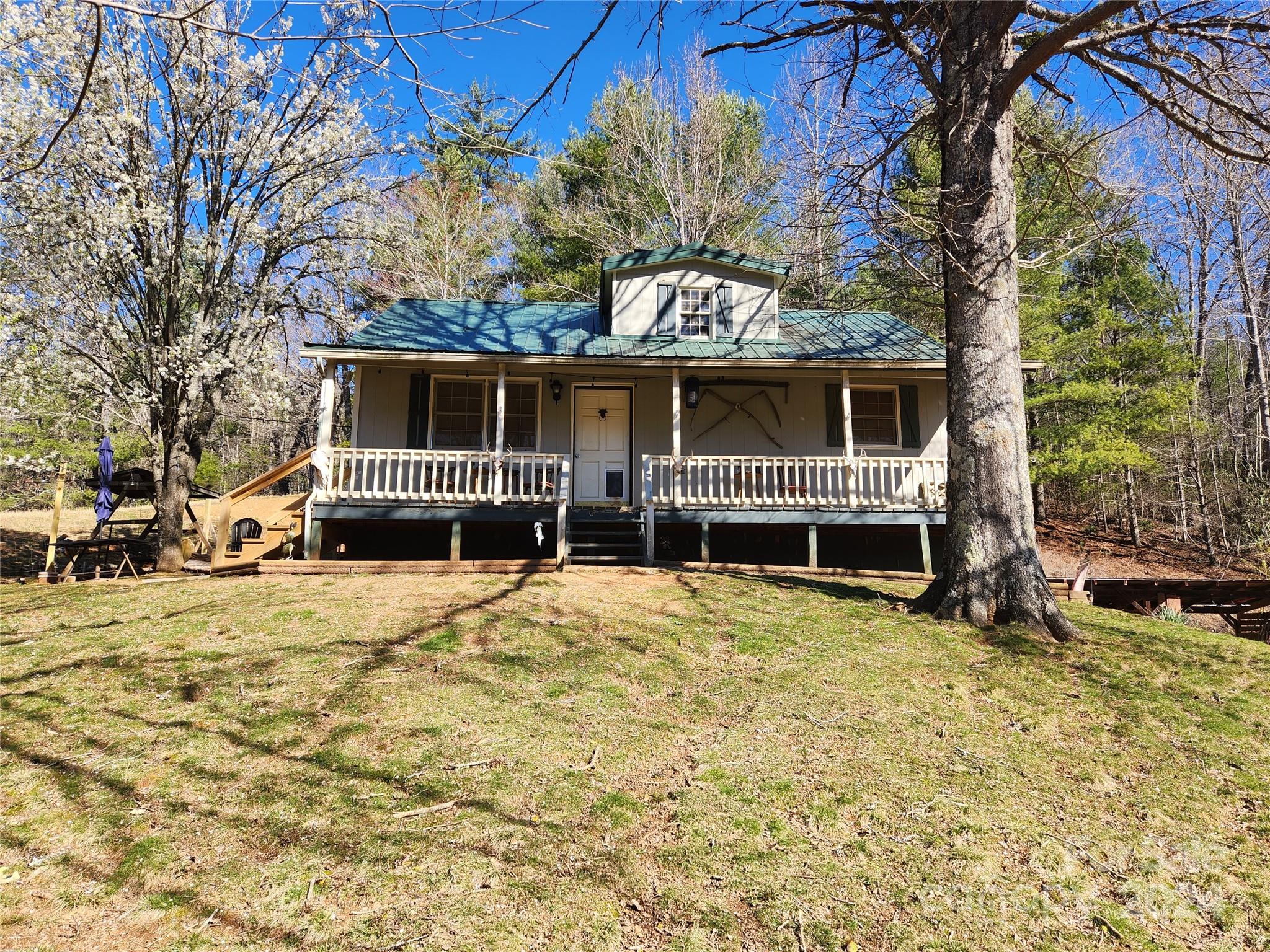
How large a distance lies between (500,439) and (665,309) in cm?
456

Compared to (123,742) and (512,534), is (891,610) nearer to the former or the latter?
(123,742)

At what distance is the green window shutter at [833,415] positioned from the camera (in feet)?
42.0

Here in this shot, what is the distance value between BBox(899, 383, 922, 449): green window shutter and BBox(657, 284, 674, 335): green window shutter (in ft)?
15.1

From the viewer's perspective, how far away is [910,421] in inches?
506

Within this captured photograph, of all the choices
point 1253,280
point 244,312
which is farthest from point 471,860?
point 1253,280

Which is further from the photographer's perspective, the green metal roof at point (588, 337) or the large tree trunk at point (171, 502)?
the green metal roof at point (588, 337)

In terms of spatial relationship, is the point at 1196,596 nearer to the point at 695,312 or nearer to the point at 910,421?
the point at 910,421

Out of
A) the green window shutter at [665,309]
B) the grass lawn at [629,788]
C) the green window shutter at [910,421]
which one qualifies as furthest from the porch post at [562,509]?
the green window shutter at [910,421]

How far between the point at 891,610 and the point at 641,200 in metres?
20.1

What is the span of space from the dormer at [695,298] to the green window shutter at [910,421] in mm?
2703

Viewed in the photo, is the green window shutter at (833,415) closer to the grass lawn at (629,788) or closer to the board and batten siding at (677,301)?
the board and batten siding at (677,301)

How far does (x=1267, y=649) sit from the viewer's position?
6.14m

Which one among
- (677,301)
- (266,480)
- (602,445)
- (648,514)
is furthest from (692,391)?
(266,480)

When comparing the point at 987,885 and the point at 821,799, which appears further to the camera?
the point at 821,799
